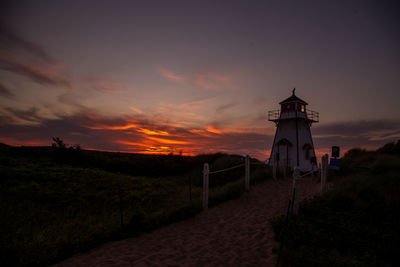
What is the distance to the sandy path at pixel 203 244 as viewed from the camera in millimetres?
5766

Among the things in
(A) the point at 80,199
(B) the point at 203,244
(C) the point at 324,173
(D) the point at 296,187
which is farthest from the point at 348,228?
(A) the point at 80,199

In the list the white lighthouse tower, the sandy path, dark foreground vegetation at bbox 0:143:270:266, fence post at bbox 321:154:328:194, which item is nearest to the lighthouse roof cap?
the white lighthouse tower

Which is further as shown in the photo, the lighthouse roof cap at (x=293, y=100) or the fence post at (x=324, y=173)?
the lighthouse roof cap at (x=293, y=100)

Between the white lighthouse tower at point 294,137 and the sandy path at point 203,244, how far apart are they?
52.6 ft

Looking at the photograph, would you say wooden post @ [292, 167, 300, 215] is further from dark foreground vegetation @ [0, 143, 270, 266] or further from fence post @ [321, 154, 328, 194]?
fence post @ [321, 154, 328, 194]

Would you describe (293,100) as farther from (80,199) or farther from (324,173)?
(80,199)

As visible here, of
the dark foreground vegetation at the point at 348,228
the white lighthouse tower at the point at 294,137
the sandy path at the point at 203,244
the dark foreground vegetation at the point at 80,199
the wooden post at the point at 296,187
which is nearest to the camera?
the dark foreground vegetation at the point at 348,228

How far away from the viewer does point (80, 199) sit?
47.7 feet

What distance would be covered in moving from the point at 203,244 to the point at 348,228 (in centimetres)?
472

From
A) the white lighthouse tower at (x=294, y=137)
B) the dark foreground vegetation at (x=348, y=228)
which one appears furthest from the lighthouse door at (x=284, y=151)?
the dark foreground vegetation at (x=348, y=228)

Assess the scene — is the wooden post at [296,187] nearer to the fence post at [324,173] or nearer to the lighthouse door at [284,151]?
the fence post at [324,173]

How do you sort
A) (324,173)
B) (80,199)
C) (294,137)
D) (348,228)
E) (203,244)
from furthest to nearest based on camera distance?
(294,137), (80,199), (324,173), (348,228), (203,244)

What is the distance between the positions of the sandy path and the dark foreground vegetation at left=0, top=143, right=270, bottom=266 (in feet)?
2.11

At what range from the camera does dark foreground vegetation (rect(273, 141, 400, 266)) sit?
5430 millimetres
